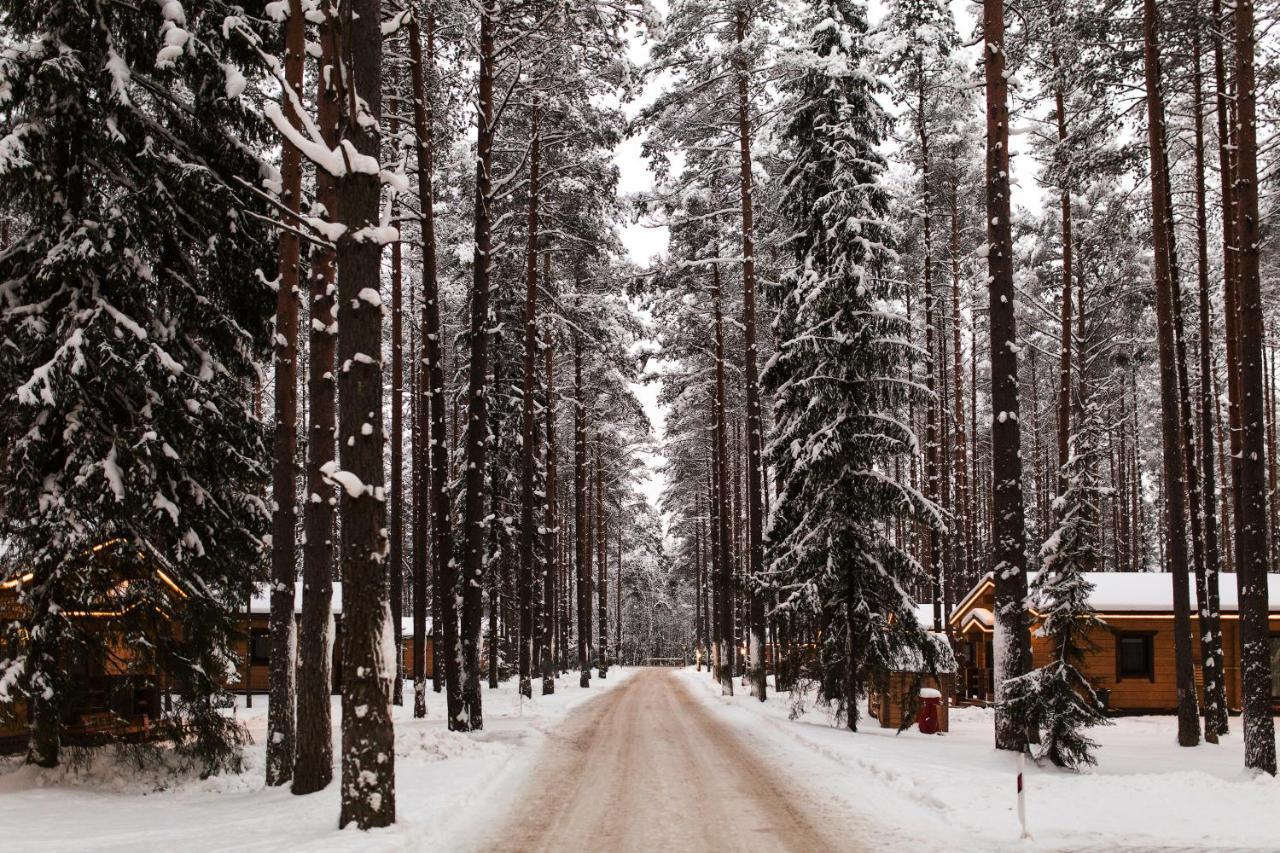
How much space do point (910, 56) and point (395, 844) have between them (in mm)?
22023

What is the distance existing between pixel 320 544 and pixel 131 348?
333cm

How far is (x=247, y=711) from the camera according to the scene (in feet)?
88.6

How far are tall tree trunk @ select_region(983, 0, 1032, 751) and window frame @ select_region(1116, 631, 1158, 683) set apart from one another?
13390 millimetres

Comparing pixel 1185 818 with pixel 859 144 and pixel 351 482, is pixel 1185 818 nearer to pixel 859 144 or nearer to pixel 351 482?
pixel 351 482

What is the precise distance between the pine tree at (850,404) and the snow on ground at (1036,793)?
235 centimetres

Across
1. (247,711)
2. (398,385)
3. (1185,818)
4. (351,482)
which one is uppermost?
(398,385)

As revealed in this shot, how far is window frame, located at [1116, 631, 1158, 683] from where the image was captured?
24578mm

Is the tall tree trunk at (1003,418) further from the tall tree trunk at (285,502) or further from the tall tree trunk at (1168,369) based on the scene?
the tall tree trunk at (285,502)

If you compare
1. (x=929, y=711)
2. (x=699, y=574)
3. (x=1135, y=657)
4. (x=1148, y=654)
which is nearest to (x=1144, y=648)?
(x=1148, y=654)

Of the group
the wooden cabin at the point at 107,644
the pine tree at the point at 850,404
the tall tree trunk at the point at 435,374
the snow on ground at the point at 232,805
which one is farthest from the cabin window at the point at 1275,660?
the wooden cabin at the point at 107,644

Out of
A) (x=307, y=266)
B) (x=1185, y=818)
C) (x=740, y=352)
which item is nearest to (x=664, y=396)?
(x=740, y=352)

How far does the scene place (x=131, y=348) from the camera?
36.5ft

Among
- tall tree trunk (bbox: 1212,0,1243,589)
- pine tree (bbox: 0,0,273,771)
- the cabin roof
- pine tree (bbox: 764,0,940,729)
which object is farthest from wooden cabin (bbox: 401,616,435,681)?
tall tree trunk (bbox: 1212,0,1243,589)

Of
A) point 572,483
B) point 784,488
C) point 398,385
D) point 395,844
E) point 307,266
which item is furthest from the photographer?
point 572,483
